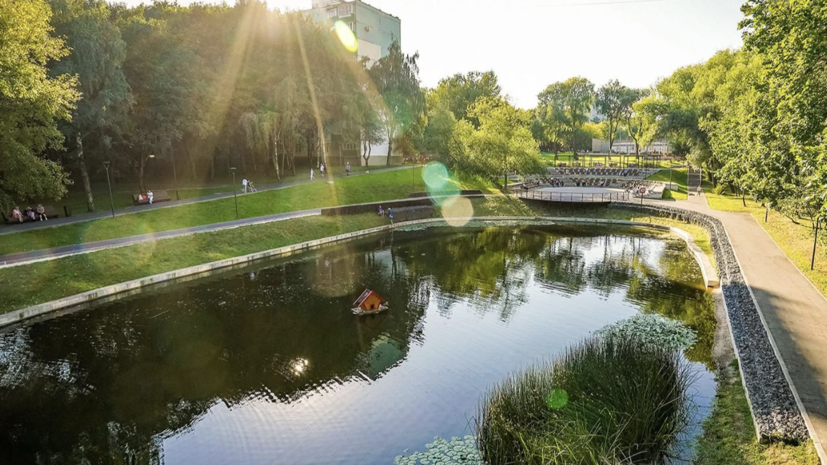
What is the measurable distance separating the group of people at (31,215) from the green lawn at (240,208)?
101 inches

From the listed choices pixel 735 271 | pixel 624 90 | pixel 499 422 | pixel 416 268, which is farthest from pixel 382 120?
pixel 624 90

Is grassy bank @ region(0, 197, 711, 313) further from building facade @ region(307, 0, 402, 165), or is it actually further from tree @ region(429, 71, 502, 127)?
tree @ region(429, 71, 502, 127)

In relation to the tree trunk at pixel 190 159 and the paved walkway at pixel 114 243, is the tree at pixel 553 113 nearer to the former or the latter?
the tree trunk at pixel 190 159

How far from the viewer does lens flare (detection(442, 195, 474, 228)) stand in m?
40.9

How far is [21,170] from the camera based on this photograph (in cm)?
2286

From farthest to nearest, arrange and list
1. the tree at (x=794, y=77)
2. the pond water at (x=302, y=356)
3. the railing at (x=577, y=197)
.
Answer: the railing at (x=577, y=197) → the tree at (x=794, y=77) → the pond water at (x=302, y=356)

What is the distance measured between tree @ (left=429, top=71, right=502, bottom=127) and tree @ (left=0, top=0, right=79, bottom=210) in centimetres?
5062

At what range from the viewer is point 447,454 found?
9656 mm

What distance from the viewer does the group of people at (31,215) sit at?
2568cm

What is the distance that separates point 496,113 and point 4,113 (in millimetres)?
38334

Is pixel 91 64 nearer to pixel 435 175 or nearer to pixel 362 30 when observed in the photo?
pixel 435 175

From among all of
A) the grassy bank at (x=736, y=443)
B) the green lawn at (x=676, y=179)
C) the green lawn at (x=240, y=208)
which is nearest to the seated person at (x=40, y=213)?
the green lawn at (x=240, y=208)

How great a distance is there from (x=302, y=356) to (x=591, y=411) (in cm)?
872

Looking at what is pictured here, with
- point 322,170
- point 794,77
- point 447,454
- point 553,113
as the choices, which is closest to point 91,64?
point 322,170
